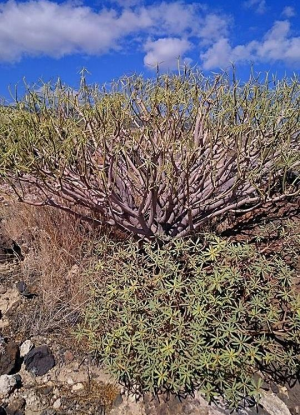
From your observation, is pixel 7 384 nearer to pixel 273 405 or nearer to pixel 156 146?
pixel 273 405

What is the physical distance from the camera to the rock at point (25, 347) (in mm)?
2841

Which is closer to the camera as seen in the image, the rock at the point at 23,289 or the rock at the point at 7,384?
the rock at the point at 7,384

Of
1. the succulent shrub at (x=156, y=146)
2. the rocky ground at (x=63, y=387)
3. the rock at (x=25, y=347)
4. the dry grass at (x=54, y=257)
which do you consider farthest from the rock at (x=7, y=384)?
the succulent shrub at (x=156, y=146)

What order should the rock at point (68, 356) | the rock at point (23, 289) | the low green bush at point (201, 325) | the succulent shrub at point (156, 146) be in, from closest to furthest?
the low green bush at point (201, 325) → the rock at point (68, 356) → the succulent shrub at point (156, 146) → the rock at point (23, 289)

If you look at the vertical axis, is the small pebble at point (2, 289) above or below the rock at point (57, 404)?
above

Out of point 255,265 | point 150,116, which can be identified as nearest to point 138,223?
point 150,116

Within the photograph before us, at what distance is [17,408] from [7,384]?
18 cm

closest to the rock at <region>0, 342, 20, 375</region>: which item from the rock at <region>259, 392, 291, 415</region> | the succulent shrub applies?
the succulent shrub

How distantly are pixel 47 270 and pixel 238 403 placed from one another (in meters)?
1.96

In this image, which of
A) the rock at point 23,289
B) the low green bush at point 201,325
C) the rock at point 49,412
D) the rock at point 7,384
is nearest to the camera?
the low green bush at point 201,325

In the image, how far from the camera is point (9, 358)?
271 cm

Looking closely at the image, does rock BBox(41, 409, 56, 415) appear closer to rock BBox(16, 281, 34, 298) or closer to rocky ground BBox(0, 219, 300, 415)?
rocky ground BBox(0, 219, 300, 415)

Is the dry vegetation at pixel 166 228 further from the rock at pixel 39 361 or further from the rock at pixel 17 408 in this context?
the rock at pixel 17 408

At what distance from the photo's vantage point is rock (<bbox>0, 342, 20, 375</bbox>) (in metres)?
2.66
